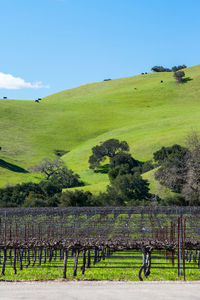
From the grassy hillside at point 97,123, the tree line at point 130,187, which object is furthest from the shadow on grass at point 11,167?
the tree line at point 130,187

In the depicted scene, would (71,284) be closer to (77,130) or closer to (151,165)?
(151,165)

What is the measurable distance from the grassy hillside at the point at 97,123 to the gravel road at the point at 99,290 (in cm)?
5356

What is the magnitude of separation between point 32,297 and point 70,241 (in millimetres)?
5933

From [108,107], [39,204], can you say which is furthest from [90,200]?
[108,107]

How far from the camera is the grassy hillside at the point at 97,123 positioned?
100 metres

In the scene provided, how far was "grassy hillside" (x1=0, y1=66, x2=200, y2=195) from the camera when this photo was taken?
3937 inches

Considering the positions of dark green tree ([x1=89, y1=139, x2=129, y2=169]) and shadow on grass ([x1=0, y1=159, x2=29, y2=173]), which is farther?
dark green tree ([x1=89, y1=139, x2=129, y2=169])

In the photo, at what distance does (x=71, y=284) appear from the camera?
19047 millimetres

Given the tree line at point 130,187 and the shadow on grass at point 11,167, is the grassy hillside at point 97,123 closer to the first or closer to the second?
the shadow on grass at point 11,167

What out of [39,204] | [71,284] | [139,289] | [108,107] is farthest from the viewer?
[108,107]

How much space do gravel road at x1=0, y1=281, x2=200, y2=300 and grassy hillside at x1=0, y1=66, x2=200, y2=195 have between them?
176 ft

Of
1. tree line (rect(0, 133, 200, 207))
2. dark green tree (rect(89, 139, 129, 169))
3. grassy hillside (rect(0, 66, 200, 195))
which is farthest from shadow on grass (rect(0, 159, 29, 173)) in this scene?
dark green tree (rect(89, 139, 129, 169))

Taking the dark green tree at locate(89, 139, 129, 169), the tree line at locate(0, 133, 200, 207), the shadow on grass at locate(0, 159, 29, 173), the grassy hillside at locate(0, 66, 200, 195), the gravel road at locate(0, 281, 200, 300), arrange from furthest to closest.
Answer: the grassy hillside at locate(0, 66, 200, 195)
the dark green tree at locate(89, 139, 129, 169)
the shadow on grass at locate(0, 159, 29, 173)
the tree line at locate(0, 133, 200, 207)
the gravel road at locate(0, 281, 200, 300)

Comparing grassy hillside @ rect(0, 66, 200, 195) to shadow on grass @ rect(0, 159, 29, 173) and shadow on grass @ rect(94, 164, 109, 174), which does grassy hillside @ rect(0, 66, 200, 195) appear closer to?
shadow on grass @ rect(0, 159, 29, 173)
